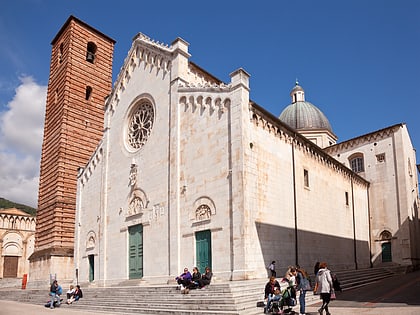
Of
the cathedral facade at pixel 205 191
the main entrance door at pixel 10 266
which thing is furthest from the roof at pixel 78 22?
the main entrance door at pixel 10 266

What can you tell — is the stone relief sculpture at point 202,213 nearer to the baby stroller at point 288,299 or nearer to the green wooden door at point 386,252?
the baby stroller at point 288,299

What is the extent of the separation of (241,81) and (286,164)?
221 inches

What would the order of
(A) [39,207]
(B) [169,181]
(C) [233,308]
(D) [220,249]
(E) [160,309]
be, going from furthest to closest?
(A) [39,207], (B) [169,181], (D) [220,249], (E) [160,309], (C) [233,308]

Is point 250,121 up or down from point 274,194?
up

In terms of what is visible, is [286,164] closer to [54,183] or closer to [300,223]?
[300,223]

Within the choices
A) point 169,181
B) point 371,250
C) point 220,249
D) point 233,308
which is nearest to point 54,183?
point 169,181

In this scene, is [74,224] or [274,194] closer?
[274,194]

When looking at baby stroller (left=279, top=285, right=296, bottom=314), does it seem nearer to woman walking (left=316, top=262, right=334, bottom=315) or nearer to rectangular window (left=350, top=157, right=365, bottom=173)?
woman walking (left=316, top=262, right=334, bottom=315)

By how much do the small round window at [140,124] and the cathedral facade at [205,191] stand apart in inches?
2.9

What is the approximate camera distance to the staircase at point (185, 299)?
13.8 m

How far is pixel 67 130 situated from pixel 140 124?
1074cm

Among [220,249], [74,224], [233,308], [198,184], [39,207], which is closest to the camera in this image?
[233,308]

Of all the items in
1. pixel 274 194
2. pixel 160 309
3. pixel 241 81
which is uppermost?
pixel 241 81

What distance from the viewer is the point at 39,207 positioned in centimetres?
3509
